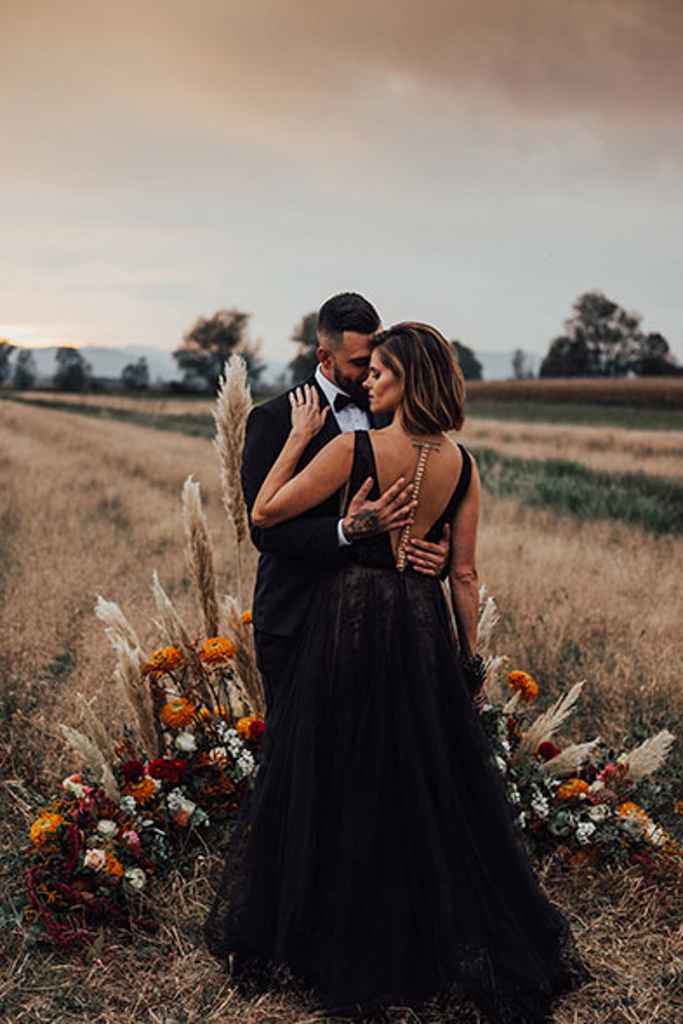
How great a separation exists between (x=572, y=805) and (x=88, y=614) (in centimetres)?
538

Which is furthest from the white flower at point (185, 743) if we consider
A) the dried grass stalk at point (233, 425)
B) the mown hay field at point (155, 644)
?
the dried grass stalk at point (233, 425)

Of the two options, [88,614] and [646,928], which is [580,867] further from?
[88,614]

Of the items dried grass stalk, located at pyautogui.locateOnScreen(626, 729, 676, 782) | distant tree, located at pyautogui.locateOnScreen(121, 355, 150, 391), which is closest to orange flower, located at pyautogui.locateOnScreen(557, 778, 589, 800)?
dried grass stalk, located at pyautogui.locateOnScreen(626, 729, 676, 782)

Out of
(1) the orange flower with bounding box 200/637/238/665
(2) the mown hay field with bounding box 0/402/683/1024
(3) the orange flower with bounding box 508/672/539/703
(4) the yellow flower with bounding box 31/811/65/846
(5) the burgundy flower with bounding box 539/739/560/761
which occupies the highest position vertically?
(1) the orange flower with bounding box 200/637/238/665

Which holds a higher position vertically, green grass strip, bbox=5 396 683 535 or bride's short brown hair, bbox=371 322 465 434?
bride's short brown hair, bbox=371 322 465 434

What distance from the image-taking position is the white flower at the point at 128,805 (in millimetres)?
4488

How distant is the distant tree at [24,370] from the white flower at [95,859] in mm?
91008

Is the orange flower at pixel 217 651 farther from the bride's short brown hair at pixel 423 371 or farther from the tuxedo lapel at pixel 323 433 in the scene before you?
the bride's short brown hair at pixel 423 371

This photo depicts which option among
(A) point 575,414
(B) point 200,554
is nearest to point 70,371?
(A) point 575,414

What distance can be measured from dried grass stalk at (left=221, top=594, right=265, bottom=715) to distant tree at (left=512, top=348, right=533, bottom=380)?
333 ft

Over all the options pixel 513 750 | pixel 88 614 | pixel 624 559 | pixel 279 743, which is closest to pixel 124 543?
pixel 88 614

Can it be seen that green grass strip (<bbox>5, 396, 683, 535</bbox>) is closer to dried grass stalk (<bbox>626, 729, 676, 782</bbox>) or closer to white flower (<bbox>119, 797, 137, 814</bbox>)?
dried grass stalk (<bbox>626, 729, 676, 782</bbox>)

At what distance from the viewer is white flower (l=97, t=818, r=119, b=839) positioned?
436 centimetres

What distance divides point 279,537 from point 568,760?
2073 mm
